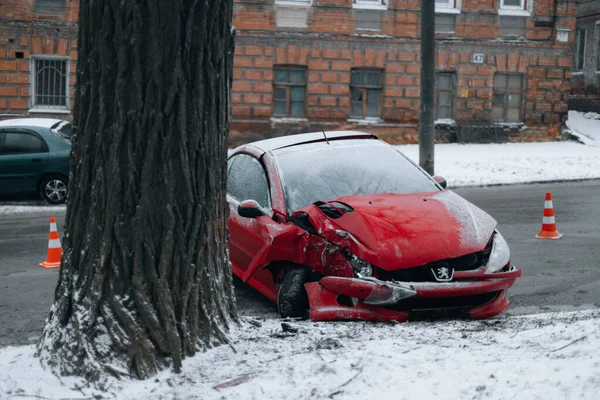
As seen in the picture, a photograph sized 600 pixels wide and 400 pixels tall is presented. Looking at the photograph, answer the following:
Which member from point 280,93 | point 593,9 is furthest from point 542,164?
point 593,9

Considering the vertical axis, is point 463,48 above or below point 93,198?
above

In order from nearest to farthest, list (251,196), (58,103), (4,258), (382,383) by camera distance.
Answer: (382,383) → (251,196) → (4,258) → (58,103)

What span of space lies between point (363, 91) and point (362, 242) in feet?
65.8

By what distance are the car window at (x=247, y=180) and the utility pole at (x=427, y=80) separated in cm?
858

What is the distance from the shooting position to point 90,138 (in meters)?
4.74

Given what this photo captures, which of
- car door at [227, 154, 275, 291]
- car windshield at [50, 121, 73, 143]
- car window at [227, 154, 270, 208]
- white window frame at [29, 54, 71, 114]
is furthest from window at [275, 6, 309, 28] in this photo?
car door at [227, 154, 275, 291]

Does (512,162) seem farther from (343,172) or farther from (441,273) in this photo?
(441,273)

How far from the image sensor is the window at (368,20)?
25.4m

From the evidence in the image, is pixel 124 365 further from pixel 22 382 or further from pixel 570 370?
pixel 570 370

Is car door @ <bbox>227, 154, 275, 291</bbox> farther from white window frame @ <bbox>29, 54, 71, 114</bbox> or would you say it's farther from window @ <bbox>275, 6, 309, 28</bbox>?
white window frame @ <bbox>29, 54, 71, 114</bbox>

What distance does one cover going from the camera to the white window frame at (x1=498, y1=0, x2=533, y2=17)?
2616 cm

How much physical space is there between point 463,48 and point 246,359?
22661 millimetres

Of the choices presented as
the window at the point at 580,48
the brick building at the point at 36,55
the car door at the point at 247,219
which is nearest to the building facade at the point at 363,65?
the brick building at the point at 36,55

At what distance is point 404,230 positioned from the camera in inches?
251
